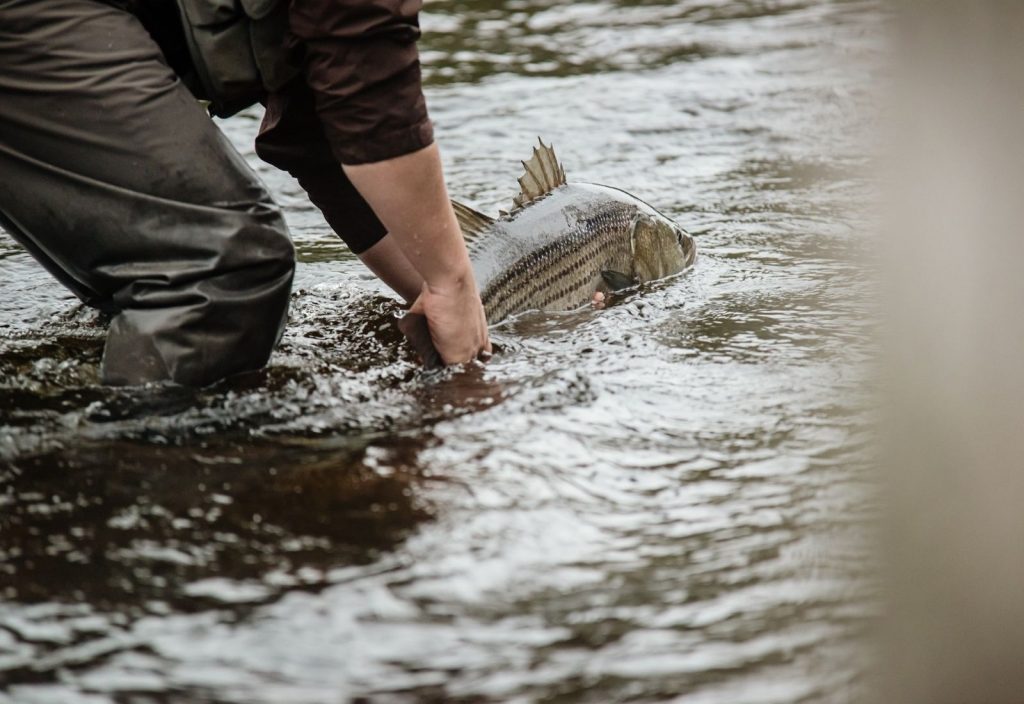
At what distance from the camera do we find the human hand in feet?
12.4

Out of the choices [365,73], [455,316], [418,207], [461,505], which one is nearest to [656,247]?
[455,316]

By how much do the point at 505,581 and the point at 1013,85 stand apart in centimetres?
157

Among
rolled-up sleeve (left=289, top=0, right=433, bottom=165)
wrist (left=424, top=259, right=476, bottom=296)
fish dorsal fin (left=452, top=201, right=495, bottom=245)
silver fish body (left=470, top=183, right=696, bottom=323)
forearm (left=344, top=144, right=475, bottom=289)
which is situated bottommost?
silver fish body (left=470, top=183, right=696, bottom=323)

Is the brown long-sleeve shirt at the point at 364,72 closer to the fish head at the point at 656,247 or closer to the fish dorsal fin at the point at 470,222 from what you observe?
the fish dorsal fin at the point at 470,222

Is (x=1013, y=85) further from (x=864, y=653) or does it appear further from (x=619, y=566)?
(x=619, y=566)

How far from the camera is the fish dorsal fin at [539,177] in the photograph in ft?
16.3

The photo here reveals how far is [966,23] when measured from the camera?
175 cm

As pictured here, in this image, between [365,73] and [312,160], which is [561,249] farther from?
[365,73]

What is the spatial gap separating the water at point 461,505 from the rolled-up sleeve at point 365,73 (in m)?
0.83

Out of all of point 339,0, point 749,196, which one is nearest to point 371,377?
point 339,0

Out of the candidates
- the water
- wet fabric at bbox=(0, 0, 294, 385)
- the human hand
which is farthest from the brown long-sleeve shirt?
the water

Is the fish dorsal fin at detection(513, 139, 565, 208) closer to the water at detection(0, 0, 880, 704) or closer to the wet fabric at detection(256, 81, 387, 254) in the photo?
the water at detection(0, 0, 880, 704)

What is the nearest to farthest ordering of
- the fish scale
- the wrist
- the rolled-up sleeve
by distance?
the rolled-up sleeve → the wrist → the fish scale

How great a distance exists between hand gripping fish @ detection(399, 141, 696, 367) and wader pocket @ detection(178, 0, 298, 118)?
121 centimetres
